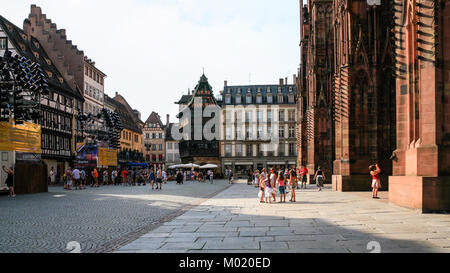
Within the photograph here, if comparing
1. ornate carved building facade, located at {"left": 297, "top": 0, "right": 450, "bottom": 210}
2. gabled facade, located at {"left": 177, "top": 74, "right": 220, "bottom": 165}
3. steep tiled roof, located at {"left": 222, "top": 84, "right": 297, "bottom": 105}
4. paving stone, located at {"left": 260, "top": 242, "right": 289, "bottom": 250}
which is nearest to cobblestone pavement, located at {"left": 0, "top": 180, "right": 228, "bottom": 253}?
paving stone, located at {"left": 260, "top": 242, "right": 289, "bottom": 250}

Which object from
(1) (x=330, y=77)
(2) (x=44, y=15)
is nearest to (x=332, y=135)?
(1) (x=330, y=77)

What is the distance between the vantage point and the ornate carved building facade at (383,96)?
13781mm

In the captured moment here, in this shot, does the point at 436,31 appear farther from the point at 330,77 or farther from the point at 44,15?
the point at 44,15

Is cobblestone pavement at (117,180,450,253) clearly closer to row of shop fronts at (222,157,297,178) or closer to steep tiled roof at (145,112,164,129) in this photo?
row of shop fronts at (222,157,297,178)

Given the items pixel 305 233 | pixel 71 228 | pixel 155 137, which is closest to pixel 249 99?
pixel 155 137

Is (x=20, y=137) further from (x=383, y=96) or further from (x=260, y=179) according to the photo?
(x=383, y=96)

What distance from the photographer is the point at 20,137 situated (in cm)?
2716

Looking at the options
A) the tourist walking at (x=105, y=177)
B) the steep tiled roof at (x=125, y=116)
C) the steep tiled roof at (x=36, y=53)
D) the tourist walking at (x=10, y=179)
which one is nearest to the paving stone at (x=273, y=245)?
the tourist walking at (x=10, y=179)

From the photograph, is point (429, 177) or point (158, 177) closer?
point (429, 177)

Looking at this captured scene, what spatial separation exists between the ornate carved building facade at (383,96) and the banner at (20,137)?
56.0ft

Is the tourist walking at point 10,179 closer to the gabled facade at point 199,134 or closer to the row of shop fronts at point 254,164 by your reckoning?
the gabled facade at point 199,134

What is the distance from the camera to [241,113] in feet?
293

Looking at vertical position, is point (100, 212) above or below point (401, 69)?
below
